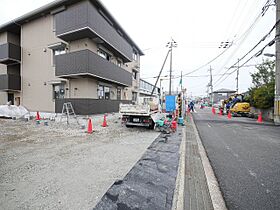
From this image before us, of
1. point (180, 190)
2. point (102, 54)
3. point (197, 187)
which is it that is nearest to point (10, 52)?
point (102, 54)

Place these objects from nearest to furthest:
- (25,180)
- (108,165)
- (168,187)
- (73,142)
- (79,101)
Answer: (168,187) → (25,180) → (108,165) → (73,142) → (79,101)

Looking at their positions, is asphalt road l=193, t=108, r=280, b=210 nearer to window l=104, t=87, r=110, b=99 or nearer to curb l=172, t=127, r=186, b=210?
curb l=172, t=127, r=186, b=210

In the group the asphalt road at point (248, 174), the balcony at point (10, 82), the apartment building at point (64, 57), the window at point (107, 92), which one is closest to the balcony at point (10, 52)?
the apartment building at point (64, 57)

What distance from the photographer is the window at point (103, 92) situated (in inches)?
463

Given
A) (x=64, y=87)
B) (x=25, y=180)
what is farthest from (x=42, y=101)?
(x=25, y=180)

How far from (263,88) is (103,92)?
15724 millimetres

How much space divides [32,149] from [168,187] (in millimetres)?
4383

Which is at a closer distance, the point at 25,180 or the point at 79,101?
the point at 25,180

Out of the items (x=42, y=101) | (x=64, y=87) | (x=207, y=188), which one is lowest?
(x=207, y=188)

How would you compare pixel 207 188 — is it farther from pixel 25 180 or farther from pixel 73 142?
pixel 73 142

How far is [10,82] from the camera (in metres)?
12.5

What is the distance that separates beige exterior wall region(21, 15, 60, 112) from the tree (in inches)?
766

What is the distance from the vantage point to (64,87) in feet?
36.8

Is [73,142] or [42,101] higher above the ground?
[42,101]
